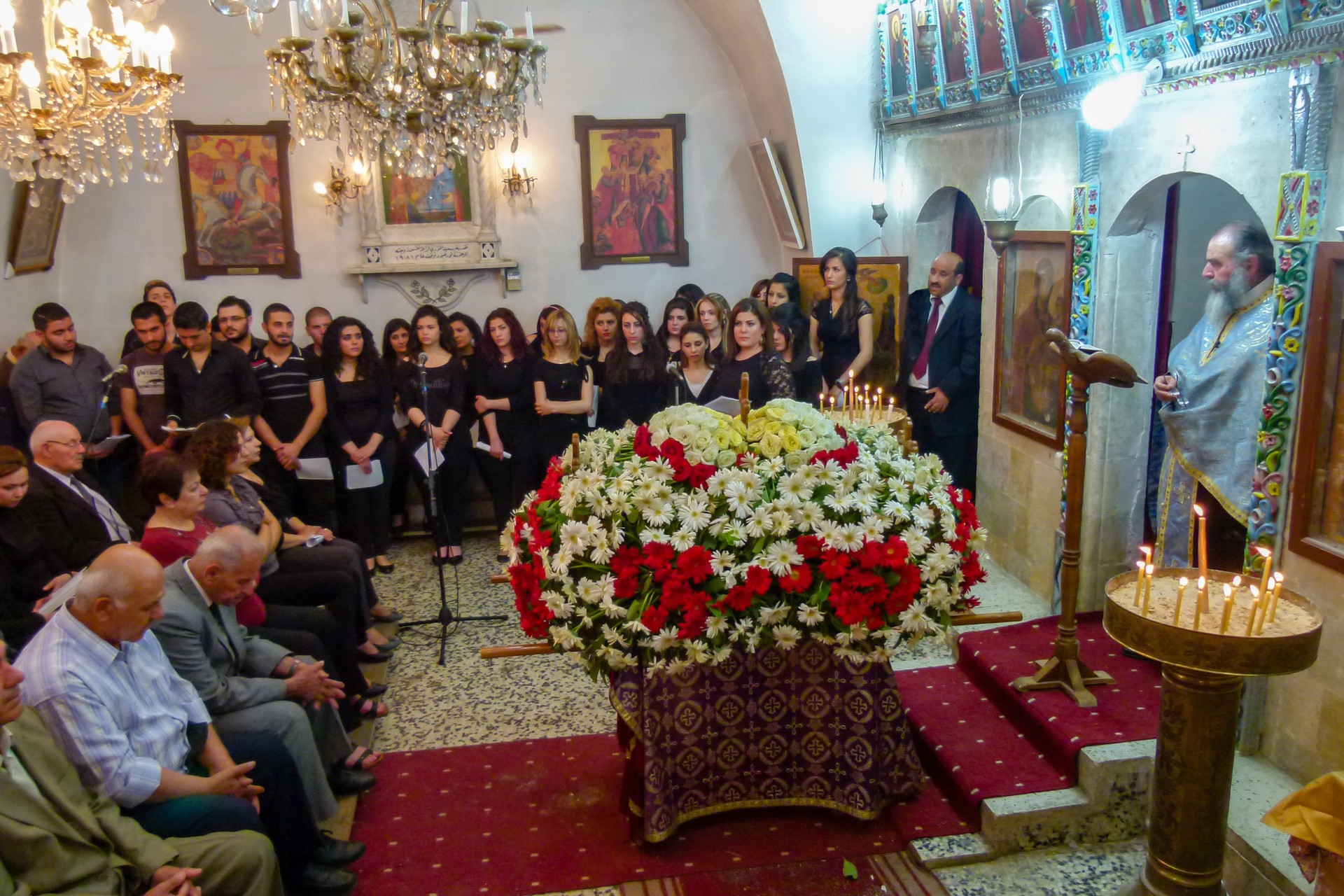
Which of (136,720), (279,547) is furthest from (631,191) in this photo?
(136,720)

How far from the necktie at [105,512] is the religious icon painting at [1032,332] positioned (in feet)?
15.7

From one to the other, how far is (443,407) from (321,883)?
4164mm

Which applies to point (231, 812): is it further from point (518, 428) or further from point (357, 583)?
point (518, 428)

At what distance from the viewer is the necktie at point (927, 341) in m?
7.01

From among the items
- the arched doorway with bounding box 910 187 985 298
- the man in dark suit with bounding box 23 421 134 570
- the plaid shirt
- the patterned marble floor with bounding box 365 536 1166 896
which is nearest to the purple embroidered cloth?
the patterned marble floor with bounding box 365 536 1166 896

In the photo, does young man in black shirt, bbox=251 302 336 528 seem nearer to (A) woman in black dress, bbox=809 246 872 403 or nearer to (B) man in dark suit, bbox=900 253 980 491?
(A) woman in black dress, bbox=809 246 872 403

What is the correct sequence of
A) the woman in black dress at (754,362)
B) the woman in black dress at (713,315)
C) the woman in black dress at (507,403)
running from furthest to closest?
the woman in black dress at (507,403) → the woman in black dress at (713,315) → the woman in black dress at (754,362)

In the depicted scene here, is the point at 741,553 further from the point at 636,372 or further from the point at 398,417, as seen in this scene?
the point at 398,417


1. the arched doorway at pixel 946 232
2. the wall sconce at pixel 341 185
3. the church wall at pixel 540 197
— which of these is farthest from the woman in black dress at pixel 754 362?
the wall sconce at pixel 341 185

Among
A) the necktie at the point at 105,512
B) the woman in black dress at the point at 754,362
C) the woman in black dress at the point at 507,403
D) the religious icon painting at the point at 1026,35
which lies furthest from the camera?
the woman in black dress at the point at 507,403

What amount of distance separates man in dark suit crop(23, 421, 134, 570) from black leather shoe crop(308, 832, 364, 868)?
5.56 ft

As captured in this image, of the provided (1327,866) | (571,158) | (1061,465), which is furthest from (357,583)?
(571,158)

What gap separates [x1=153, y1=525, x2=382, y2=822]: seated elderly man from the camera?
12.2 feet

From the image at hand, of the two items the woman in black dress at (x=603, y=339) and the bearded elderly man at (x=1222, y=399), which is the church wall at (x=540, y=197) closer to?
the woman in black dress at (x=603, y=339)
